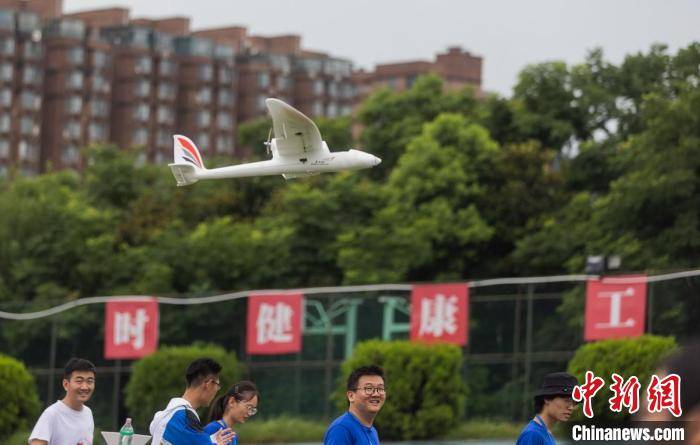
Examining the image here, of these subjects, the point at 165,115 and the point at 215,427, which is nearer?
the point at 215,427

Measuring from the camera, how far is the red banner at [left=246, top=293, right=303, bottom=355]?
2538 centimetres

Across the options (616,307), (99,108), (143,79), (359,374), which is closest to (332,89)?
(143,79)

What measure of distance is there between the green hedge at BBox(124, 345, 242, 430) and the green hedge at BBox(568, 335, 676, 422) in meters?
6.81

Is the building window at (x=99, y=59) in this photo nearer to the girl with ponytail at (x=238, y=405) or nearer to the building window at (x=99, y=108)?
the building window at (x=99, y=108)

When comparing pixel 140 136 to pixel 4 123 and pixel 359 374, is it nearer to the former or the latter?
pixel 4 123

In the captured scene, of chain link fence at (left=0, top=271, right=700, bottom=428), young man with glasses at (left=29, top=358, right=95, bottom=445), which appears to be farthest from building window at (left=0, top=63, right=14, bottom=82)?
young man with glasses at (left=29, top=358, right=95, bottom=445)

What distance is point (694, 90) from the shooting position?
29.6 meters

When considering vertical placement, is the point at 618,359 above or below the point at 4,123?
below

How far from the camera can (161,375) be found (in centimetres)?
2611

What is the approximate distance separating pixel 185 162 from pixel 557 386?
556cm

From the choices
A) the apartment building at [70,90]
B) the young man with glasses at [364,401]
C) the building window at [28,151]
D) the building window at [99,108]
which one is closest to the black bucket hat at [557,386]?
the young man with glasses at [364,401]

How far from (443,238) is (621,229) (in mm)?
6925

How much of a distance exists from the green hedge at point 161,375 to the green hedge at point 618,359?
6.81 m

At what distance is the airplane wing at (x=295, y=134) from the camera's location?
11242mm
